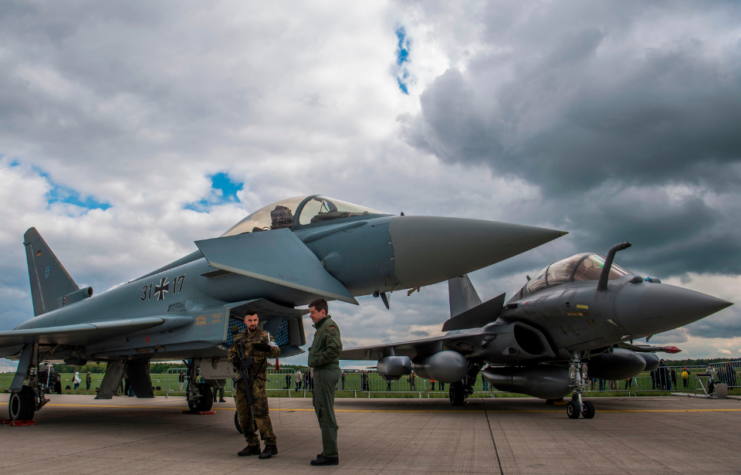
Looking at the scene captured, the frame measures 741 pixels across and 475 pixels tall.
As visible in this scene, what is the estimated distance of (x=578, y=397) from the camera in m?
8.06

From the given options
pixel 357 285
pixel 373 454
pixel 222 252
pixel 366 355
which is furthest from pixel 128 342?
pixel 366 355

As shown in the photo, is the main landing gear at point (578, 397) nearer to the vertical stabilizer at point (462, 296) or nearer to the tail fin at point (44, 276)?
the vertical stabilizer at point (462, 296)

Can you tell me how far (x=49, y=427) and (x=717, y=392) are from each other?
1671 centimetres

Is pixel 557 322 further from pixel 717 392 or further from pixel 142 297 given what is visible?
pixel 717 392

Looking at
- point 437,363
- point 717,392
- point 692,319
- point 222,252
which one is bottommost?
point 717,392

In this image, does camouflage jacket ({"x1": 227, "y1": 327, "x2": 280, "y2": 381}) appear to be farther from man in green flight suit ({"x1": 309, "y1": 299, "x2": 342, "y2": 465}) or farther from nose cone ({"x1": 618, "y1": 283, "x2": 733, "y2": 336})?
nose cone ({"x1": 618, "y1": 283, "x2": 733, "y2": 336})

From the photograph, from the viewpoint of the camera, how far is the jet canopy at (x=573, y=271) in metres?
8.61

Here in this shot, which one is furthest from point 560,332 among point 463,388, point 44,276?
point 44,276

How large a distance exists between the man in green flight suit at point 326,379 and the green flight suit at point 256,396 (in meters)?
0.62

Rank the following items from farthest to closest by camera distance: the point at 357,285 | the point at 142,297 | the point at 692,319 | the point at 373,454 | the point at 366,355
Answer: the point at 366,355 < the point at 142,297 < the point at 692,319 < the point at 357,285 < the point at 373,454

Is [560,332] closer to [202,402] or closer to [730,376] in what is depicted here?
[202,402]

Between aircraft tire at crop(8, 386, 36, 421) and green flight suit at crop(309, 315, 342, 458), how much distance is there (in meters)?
6.34

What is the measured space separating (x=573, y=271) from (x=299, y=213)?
5.79m

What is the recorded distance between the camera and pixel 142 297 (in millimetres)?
7734
